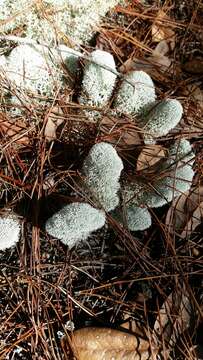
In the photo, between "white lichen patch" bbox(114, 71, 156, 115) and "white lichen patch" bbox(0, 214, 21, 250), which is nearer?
"white lichen patch" bbox(0, 214, 21, 250)

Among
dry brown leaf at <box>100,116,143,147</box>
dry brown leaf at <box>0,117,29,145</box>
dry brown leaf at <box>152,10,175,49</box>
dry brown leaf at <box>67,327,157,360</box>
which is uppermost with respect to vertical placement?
dry brown leaf at <box>152,10,175,49</box>

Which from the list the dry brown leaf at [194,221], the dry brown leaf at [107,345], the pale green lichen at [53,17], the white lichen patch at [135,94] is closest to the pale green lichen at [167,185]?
the dry brown leaf at [194,221]

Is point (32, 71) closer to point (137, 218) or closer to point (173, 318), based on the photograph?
point (137, 218)

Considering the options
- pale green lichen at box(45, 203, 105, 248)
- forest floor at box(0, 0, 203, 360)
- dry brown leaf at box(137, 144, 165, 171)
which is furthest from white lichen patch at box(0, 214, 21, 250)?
dry brown leaf at box(137, 144, 165, 171)

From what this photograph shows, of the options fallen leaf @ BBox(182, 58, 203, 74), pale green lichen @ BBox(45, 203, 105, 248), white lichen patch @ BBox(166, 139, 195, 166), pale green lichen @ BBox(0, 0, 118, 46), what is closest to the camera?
pale green lichen @ BBox(45, 203, 105, 248)

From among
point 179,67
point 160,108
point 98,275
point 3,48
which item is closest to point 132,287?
point 98,275

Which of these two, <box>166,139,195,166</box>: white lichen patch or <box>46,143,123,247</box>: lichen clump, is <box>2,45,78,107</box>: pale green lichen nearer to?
<box>46,143,123,247</box>: lichen clump
